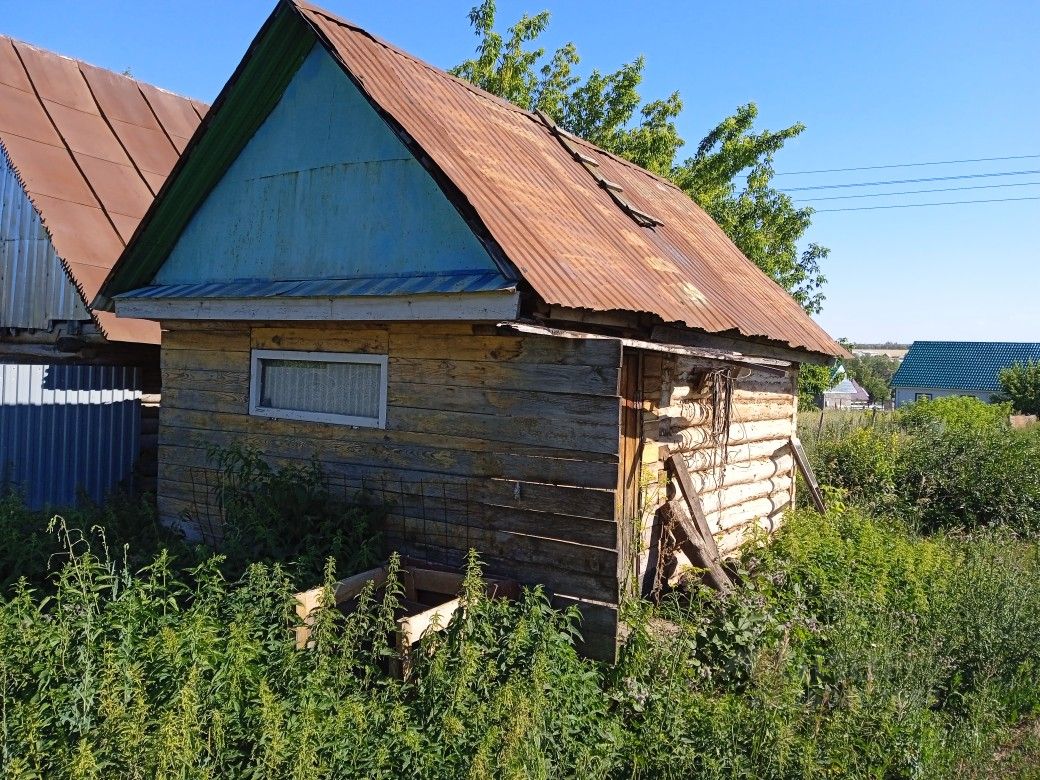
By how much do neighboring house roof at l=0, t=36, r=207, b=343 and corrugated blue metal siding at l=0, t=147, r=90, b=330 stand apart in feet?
1.03

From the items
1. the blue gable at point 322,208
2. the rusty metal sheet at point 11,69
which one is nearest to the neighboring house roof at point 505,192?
the blue gable at point 322,208

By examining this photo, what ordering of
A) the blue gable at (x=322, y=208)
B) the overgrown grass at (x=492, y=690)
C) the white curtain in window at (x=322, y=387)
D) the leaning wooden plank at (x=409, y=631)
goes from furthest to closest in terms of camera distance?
the white curtain in window at (x=322, y=387), the blue gable at (x=322, y=208), the leaning wooden plank at (x=409, y=631), the overgrown grass at (x=492, y=690)

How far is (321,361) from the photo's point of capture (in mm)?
7387

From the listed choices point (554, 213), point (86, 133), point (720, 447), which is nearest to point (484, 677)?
point (554, 213)

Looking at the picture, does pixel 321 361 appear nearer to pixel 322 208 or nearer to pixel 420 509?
pixel 322 208

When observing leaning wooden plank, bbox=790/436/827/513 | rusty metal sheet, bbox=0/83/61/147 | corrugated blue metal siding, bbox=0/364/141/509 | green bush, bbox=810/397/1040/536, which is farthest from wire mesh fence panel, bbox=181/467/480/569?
green bush, bbox=810/397/1040/536

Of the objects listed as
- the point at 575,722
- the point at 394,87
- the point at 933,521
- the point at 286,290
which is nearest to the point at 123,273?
the point at 286,290

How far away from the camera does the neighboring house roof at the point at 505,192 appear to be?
621 centimetres

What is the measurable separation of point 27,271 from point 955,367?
55691 millimetres

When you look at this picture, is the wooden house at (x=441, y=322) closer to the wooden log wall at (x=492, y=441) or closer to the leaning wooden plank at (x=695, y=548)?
the wooden log wall at (x=492, y=441)

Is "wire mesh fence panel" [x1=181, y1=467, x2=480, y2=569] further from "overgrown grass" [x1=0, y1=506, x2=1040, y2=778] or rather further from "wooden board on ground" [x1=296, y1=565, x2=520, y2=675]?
"overgrown grass" [x1=0, y1=506, x2=1040, y2=778]

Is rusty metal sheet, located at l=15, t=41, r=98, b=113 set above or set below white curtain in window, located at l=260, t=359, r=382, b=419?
above

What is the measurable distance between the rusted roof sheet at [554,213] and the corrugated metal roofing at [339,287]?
0.36m

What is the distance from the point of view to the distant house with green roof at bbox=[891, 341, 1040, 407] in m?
51.2
